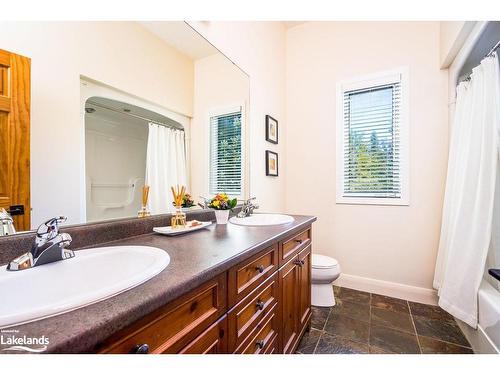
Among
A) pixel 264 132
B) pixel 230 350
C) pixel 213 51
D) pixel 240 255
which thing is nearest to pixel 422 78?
pixel 264 132

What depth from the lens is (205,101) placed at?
1644 mm

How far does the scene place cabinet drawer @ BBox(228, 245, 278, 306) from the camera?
85cm

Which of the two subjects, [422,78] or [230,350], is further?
[422,78]

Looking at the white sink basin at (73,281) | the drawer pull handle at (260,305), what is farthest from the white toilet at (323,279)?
the white sink basin at (73,281)

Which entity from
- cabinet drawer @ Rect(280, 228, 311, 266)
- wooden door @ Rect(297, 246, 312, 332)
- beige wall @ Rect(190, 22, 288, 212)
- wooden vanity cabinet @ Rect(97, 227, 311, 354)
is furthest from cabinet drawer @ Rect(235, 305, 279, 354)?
beige wall @ Rect(190, 22, 288, 212)

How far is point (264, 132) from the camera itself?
2369 mm

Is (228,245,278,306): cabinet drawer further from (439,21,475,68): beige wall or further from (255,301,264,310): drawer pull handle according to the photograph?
(439,21,475,68): beige wall

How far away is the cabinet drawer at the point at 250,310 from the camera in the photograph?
85 centimetres

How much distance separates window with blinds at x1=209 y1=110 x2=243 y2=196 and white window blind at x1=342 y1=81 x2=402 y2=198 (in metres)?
1.23

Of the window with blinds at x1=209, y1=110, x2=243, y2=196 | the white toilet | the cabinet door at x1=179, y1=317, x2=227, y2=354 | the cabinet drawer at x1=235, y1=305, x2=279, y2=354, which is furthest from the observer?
the white toilet

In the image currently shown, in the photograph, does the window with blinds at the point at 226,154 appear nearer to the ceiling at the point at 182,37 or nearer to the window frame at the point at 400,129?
the ceiling at the point at 182,37

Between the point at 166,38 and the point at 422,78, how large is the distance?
2212mm
